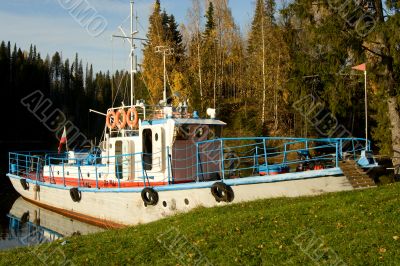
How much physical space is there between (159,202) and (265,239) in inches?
258

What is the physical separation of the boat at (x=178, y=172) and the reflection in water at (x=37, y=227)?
504 mm

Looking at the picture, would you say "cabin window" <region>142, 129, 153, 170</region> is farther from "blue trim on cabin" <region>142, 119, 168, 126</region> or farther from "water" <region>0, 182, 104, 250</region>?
"water" <region>0, 182, 104, 250</region>

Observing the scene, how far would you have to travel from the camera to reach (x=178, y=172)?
15.0 m

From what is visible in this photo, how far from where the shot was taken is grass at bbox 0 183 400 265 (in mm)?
7164

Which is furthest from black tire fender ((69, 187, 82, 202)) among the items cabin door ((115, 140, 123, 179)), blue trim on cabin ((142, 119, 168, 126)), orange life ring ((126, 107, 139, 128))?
blue trim on cabin ((142, 119, 168, 126))

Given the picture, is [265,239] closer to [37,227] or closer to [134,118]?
[134,118]

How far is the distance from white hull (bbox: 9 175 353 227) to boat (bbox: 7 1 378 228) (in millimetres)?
25

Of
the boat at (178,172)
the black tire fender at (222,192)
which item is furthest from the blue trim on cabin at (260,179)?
the black tire fender at (222,192)

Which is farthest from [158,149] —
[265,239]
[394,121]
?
[394,121]

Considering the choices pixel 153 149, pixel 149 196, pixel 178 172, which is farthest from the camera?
pixel 153 149

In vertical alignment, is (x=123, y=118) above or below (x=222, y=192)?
above

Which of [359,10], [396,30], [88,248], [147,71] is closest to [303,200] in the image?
[88,248]

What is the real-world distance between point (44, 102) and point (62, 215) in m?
71.9

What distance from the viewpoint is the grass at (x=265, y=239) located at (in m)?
7.16
